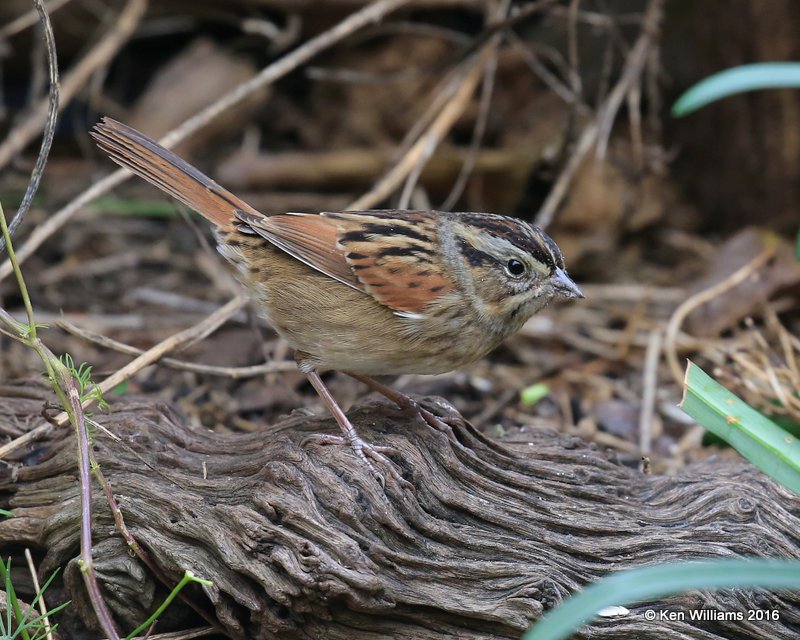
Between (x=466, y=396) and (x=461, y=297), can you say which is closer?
(x=461, y=297)

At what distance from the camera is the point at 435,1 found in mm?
6801

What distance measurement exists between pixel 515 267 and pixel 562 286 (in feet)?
0.66

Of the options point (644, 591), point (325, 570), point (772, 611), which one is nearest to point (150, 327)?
point (325, 570)

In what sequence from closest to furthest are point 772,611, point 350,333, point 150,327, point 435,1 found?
1. point 772,611
2. point 350,333
3. point 150,327
4. point 435,1

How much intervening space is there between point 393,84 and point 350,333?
3.71m

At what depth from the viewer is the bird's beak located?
3.94 meters

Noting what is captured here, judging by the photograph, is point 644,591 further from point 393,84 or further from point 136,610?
point 393,84

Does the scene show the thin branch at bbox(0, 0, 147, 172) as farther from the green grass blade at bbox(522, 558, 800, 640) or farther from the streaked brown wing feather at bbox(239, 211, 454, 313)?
the green grass blade at bbox(522, 558, 800, 640)

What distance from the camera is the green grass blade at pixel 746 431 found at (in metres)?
2.68

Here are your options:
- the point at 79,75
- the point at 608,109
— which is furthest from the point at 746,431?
the point at 79,75

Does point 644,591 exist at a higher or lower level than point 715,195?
lower

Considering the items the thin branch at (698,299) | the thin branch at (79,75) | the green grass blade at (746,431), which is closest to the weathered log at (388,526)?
the green grass blade at (746,431)

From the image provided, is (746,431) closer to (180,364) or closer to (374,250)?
(374,250)

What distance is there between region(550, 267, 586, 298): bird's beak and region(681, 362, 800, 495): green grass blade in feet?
3.86
